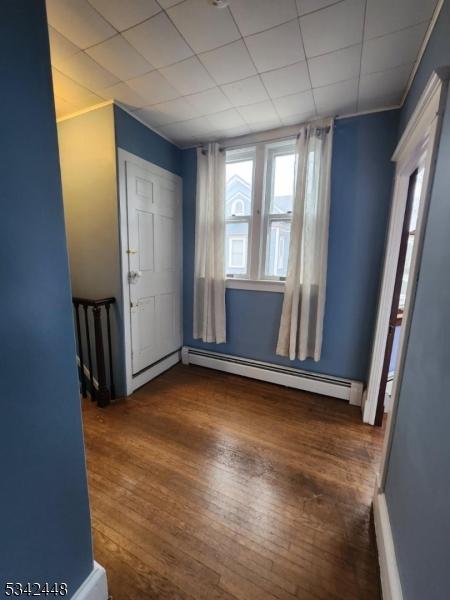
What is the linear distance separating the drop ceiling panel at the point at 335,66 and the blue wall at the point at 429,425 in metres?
0.42

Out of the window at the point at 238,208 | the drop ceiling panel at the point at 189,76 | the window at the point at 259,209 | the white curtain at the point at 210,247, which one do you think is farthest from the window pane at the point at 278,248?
the drop ceiling panel at the point at 189,76

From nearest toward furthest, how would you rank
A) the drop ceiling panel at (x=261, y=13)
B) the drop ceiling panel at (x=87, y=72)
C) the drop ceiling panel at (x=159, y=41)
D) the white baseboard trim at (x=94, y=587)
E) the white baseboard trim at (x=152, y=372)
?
the white baseboard trim at (x=94, y=587) < the drop ceiling panel at (x=261, y=13) < the drop ceiling panel at (x=159, y=41) < the drop ceiling panel at (x=87, y=72) < the white baseboard trim at (x=152, y=372)

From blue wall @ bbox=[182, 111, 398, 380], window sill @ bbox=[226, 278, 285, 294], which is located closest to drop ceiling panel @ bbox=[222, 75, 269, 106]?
blue wall @ bbox=[182, 111, 398, 380]

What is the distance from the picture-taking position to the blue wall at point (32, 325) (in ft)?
→ 2.14

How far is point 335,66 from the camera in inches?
61.2

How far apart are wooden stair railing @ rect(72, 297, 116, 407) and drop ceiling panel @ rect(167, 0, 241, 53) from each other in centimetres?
188

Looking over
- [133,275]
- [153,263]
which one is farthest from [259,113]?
[133,275]

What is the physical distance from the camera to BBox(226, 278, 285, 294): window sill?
2581 millimetres

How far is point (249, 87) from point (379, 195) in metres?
1.33

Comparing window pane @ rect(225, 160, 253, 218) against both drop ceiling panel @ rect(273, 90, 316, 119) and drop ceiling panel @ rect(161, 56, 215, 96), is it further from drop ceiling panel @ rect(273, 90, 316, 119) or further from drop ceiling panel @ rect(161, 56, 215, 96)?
drop ceiling panel @ rect(161, 56, 215, 96)

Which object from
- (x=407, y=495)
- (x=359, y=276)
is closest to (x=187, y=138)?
(x=359, y=276)

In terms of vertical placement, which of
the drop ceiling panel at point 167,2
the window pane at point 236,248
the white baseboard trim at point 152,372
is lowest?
the white baseboard trim at point 152,372

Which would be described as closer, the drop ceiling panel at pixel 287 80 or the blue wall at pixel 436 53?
the blue wall at pixel 436 53

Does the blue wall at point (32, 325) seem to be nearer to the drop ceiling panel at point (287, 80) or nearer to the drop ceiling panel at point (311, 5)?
the drop ceiling panel at point (311, 5)
